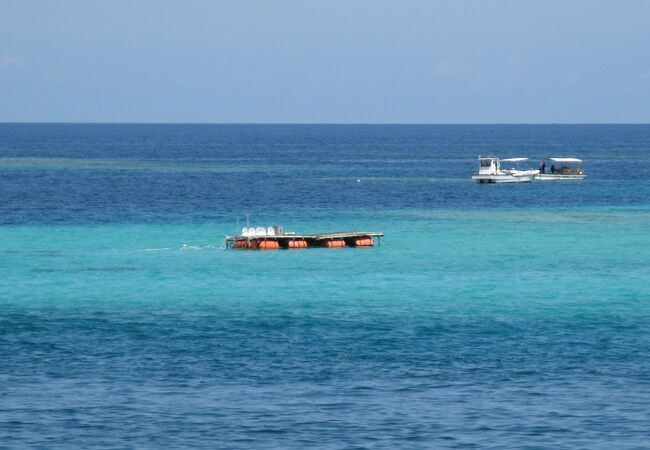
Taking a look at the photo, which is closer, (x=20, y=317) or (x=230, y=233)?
(x=20, y=317)

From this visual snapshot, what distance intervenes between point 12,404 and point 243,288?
878 inches

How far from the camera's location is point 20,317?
4994 cm

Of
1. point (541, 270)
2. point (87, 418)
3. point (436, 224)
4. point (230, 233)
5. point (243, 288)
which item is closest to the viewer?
point (87, 418)

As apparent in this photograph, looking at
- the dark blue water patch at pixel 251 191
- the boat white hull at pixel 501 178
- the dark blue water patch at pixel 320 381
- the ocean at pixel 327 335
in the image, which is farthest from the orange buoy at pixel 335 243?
the boat white hull at pixel 501 178

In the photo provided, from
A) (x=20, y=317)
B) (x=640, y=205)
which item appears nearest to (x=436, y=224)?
(x=640, y=205)

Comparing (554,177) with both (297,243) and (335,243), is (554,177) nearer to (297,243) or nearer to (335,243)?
(335,243)

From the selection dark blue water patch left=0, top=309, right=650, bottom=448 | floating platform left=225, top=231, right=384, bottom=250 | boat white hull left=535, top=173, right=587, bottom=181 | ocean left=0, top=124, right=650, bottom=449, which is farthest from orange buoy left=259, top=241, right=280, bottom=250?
boat white hull left=535, top=173, right=587, bottom=181

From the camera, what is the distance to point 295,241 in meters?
74.0

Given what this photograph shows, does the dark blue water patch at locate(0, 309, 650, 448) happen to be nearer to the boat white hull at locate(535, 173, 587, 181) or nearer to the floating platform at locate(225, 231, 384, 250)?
the floating platform at locate(225, 231, 384, 250)

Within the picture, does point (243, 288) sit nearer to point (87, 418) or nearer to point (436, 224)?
point (87, 418)

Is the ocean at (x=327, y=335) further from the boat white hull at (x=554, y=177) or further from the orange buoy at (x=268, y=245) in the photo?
the boat white hull at (x=554, y=177)

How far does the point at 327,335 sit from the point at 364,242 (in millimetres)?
29618

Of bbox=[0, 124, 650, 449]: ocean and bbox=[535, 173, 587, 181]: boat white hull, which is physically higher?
bbox=[535, 173, 587, 181]: boat white hull

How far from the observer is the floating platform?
73.4 metres
